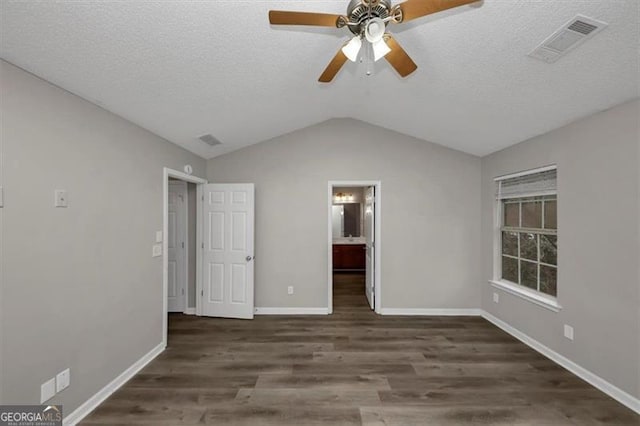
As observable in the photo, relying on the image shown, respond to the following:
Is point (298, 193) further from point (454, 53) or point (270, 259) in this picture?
point (454, 53)

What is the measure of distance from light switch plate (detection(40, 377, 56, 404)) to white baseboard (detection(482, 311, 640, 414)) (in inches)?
167

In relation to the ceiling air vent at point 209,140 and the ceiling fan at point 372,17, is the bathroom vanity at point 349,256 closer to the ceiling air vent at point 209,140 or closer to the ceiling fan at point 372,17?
the ceiling air vent at point 209,140

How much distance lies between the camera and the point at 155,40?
1.68 meters

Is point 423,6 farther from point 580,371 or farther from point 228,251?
point 228,251

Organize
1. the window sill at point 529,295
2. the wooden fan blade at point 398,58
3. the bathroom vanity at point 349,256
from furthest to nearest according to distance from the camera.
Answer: the bathroom vanity at point 349,256 → the window sill at point 529,295 → the wooden fan blade at point 398,58

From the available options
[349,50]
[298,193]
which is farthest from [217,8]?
[298,193]

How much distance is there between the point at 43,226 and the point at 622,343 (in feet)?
14.3

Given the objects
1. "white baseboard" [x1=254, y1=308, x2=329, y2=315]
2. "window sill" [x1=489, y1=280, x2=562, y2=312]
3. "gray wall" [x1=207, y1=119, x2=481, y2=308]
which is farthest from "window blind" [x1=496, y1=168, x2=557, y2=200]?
"white baseboard" [x1=254, y1=308, x2=329, y2=315]

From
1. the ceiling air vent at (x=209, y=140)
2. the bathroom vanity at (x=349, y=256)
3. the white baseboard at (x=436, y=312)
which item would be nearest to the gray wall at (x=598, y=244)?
the white baseboard at (x=436, y=312)

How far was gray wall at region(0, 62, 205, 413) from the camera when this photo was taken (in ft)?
5.26

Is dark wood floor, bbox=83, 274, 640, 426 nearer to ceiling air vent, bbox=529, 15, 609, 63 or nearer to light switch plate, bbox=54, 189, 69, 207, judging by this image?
light switch plate, bbox=54, 189, 69, 207

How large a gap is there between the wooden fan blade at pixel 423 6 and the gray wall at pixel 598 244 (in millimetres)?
2025

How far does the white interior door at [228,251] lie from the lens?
393cm

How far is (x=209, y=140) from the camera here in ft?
11.6
